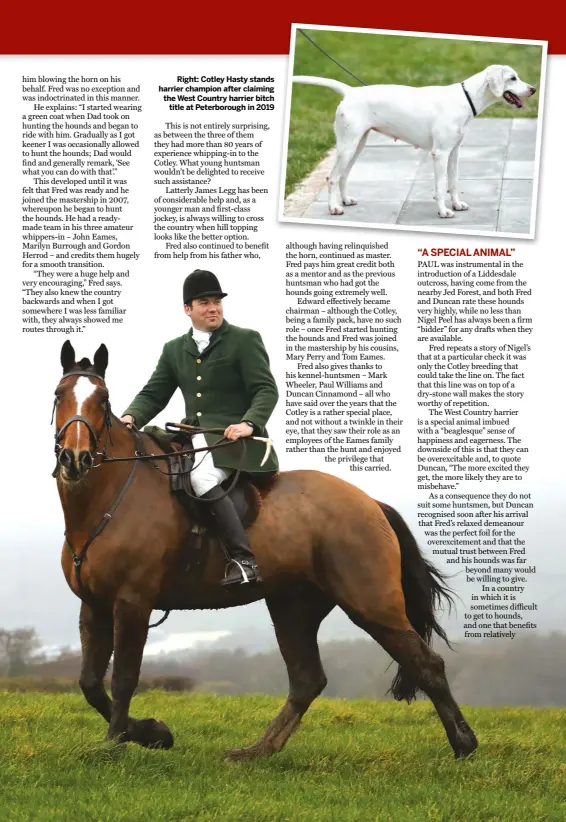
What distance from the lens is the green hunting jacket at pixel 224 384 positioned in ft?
24.9

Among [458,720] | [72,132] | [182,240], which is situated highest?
[72,132]

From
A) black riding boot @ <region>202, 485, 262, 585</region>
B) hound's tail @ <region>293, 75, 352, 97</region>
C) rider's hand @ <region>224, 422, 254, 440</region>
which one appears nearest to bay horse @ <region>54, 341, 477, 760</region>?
black riding boot @ <region>202, 485, 262, 585</region>

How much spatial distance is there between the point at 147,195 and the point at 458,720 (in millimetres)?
5224

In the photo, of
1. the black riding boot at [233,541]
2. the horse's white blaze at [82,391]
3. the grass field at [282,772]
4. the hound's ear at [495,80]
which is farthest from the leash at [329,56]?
the grass field at [282,772]

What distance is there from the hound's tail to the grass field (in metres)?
5.26

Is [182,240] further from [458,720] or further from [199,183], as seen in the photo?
[458,720]

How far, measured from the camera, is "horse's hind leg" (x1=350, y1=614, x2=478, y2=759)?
7.43 meters

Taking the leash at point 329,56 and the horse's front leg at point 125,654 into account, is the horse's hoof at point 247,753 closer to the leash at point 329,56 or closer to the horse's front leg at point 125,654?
the horse's front leg at point 125,654

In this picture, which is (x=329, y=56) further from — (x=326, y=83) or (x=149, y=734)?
(x=149, y=734)

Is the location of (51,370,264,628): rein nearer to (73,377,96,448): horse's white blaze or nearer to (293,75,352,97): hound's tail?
(73,377,96,448): horse's white blaze

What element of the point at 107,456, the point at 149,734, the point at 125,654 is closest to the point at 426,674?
the point at 149,734

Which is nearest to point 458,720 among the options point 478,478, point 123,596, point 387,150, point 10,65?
point 123,596

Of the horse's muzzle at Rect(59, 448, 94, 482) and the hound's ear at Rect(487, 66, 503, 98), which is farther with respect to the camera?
the hound's ear at Rect(487, 66, 503, 98)

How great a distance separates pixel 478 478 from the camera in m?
10.0
